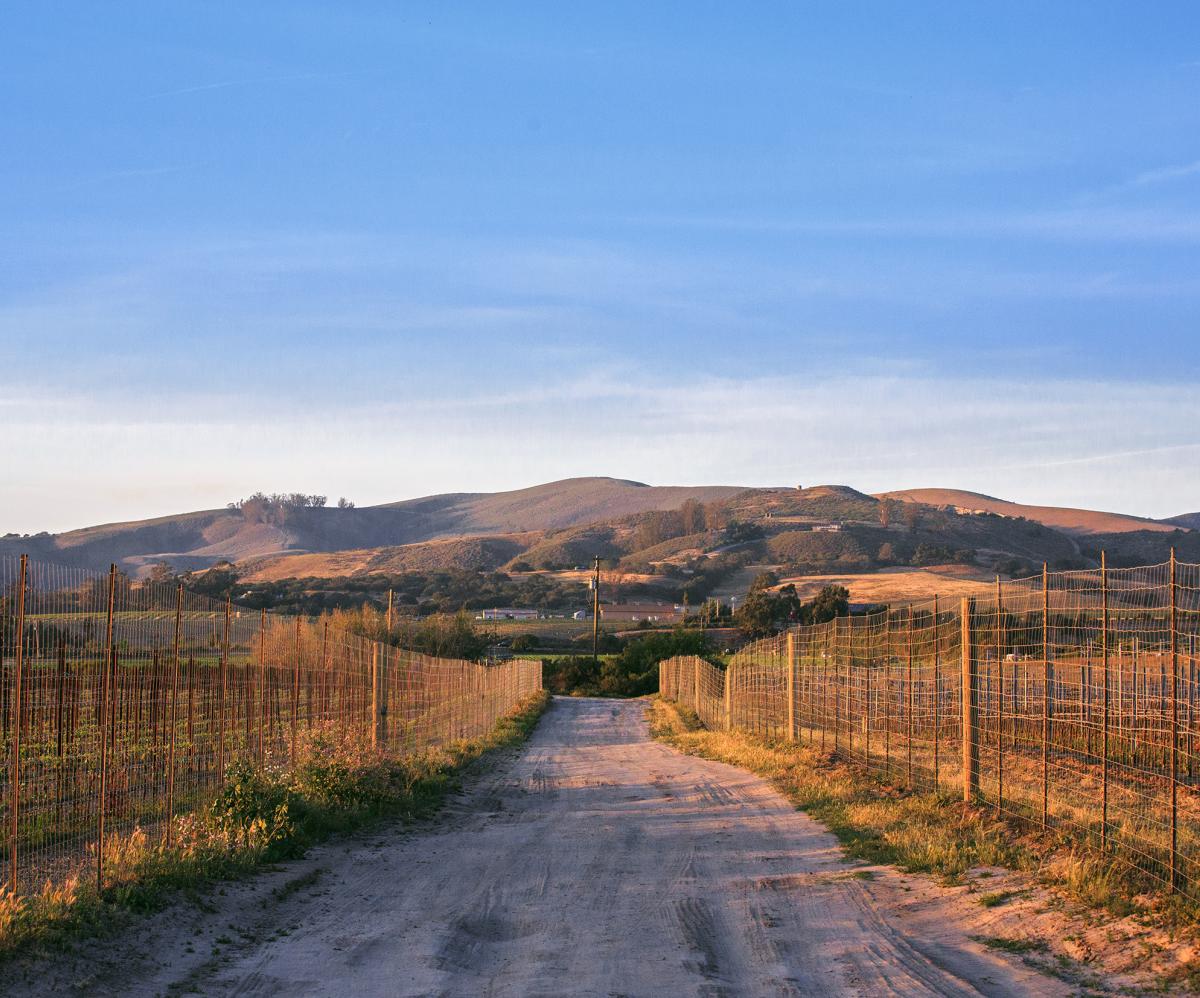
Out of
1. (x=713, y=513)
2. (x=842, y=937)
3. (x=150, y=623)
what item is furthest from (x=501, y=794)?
(x=713, y=513)

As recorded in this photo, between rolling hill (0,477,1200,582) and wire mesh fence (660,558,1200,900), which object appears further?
rolling hill (0,477,1200,582)

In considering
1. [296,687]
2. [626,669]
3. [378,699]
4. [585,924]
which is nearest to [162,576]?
[378,699]

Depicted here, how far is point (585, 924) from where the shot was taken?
8.35 m

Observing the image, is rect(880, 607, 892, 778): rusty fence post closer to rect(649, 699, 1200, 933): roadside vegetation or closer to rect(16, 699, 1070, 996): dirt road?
rect(649, 699, 1200, 933): roadside vegetation

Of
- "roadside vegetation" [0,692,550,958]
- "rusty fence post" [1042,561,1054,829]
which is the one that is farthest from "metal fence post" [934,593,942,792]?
"roadside vegetation" [0,692,550,958]

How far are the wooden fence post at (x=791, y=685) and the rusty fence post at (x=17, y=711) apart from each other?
1475 cm

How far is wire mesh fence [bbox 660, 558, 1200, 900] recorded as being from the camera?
902 centimetres

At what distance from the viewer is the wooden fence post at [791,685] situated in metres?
20.8

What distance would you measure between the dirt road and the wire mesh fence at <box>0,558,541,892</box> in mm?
1357

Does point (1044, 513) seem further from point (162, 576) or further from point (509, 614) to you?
point (162, 576)

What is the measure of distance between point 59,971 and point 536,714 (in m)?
33.5

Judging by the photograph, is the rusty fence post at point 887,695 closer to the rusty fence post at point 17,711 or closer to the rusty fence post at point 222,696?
the rusty fence post at point 222,696

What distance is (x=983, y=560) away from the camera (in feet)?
354

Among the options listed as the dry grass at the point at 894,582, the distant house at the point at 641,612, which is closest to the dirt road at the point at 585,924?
the dry grass at the point at 894,582
